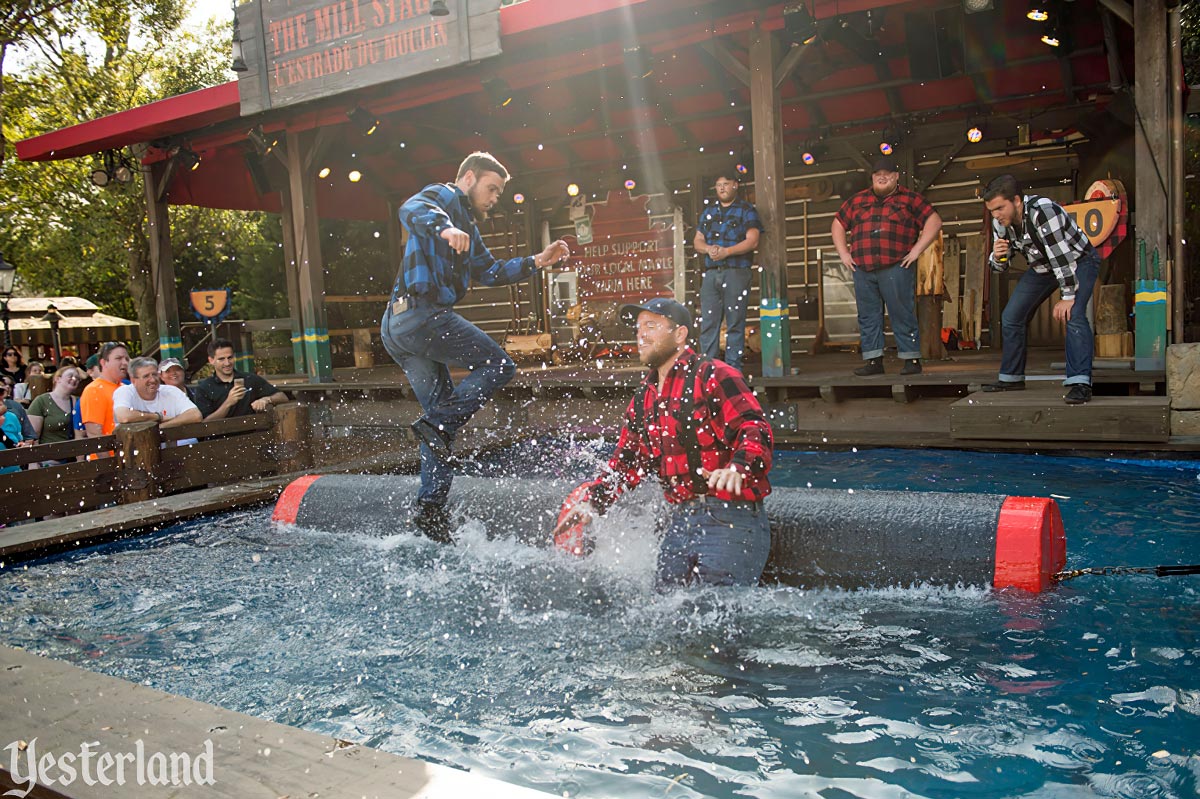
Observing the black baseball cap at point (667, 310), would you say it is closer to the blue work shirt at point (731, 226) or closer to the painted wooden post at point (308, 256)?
the blue work shirt at point (731, 226)

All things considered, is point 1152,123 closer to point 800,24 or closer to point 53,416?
point 800,24

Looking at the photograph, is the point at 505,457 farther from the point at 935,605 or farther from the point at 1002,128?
the point at 1002,128

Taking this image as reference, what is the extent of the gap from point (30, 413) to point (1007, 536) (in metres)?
8.31

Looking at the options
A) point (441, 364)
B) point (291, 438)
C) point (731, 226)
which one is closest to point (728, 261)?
point (731, 226)

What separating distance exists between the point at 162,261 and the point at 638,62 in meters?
7.71

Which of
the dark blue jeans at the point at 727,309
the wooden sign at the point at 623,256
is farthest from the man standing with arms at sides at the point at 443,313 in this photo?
the wooden sign at the point at 623,256

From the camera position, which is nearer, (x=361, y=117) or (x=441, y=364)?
(x=441, y=364)

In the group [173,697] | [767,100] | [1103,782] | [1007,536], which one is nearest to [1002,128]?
[767,100]

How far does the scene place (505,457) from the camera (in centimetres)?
833

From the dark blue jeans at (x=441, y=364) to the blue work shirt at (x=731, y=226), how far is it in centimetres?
389

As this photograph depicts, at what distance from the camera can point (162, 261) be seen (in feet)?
42.7

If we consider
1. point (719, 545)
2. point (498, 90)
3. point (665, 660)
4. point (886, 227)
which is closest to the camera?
point (665, 660)

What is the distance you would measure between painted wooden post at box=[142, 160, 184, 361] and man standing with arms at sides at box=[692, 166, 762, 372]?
8458mm

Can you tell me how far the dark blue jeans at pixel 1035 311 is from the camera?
6.22 m
